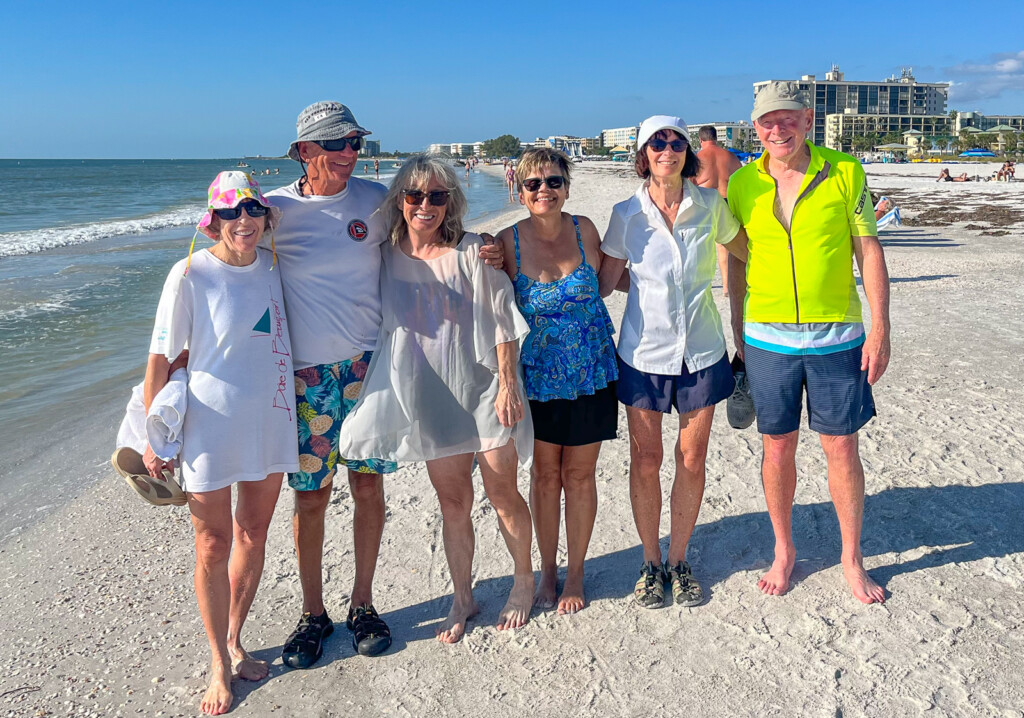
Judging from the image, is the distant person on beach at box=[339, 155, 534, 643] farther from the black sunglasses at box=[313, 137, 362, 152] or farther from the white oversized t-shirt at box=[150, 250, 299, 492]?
the white oversized t-shirt at box=[150, 250, 299, 492]

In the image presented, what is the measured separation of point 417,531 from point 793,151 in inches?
108

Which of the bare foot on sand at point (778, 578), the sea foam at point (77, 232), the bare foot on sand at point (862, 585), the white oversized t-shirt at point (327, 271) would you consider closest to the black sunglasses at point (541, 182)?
the white oversized t-shirt at point (327, 271)

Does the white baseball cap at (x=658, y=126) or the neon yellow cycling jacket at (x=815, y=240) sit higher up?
the white baseball cap at (x=658, y=126)

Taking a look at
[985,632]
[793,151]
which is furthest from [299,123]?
[985,632]

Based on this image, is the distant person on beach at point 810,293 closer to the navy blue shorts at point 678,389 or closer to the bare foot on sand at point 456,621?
the navy blue shorts at point 678,389

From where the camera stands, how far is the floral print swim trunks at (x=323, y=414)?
10.4ft

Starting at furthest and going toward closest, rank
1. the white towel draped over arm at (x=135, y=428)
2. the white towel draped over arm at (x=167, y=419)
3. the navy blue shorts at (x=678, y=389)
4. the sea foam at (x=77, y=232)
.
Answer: the sea foam at (x=77, y=232) < the navy blue shorts at (x=678, y=389) < the white towel draped over arm at (x=135, y=428) < the white towel draped over arm at (x=167, y=419)

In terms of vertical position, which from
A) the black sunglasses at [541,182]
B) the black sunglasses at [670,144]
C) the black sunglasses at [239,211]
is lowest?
the black sunglasses at [239,211]

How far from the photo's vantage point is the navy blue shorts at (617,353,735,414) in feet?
10.9

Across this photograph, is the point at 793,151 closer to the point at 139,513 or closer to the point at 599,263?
the point at 599,263

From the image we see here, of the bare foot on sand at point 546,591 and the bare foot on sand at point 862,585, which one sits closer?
the bare foot on sand at point 862,585

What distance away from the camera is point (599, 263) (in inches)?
134

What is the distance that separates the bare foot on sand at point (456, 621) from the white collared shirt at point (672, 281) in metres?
1.31

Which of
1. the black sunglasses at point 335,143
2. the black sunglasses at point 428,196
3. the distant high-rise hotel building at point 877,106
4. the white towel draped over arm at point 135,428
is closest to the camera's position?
the white towel draped over arm at point 135,428
